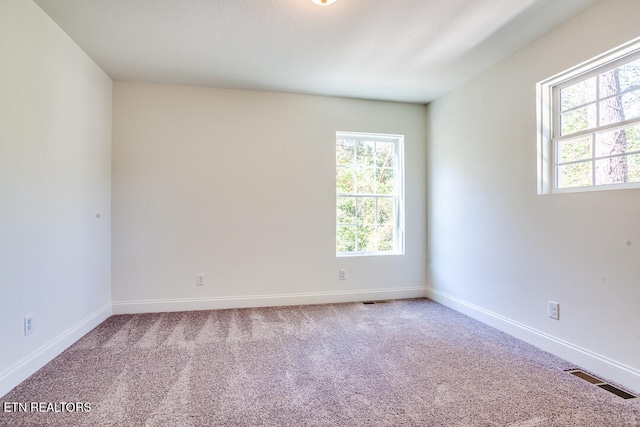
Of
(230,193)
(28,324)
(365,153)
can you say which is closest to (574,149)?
(365,153)

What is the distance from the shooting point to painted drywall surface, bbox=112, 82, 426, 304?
3.39m

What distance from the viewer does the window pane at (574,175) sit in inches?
91.0

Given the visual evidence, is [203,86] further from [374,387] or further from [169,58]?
[374,387]

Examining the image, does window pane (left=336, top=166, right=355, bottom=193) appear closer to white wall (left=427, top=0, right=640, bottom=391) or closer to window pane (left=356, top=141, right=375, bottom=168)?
window pane (left=356, top=141, right=375, bottom=168)

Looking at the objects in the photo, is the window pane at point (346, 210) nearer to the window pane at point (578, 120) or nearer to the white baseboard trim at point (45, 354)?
the window pane at point (578, 120)

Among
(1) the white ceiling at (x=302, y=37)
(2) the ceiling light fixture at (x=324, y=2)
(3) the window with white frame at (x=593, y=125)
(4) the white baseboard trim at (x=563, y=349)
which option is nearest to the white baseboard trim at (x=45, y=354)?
(1) the white ceiling at (x=302, y=37)

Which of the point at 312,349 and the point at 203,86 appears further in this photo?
the point at 203,86

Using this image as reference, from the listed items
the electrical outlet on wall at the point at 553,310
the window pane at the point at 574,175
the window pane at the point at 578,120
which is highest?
the window pane at the point at 578,120

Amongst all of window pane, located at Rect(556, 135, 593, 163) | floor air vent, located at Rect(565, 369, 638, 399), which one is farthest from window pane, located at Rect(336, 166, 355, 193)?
floor air vent, located at Rect(565, 369, 638, 399)

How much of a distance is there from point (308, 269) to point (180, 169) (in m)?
1.80

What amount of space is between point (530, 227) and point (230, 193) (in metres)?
2.89

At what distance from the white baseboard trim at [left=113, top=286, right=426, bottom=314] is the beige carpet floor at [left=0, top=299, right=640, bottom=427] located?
1.02 feet

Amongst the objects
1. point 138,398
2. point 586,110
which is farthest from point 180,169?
point 586,110

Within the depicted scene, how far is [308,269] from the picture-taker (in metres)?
3.79
